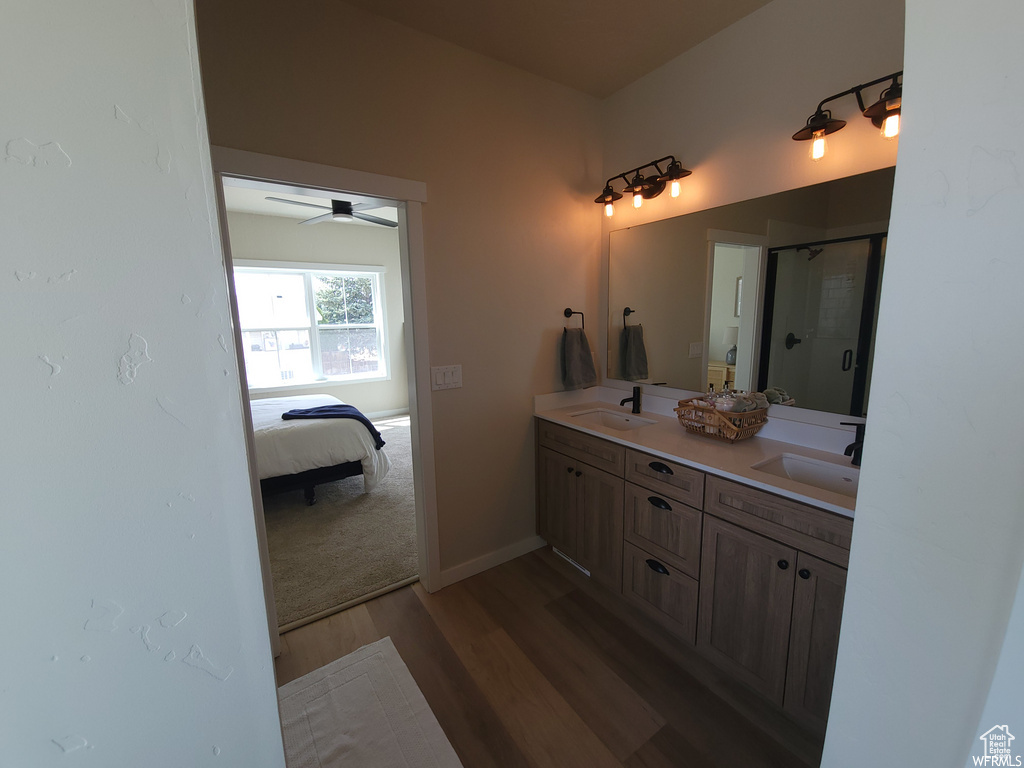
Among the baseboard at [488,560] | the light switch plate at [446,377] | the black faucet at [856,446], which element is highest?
the light switch plate at [446,377]

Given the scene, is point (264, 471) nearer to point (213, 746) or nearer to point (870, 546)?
point (213, 746)

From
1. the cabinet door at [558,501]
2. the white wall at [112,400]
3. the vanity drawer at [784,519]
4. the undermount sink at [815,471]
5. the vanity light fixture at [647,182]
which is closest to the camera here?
the white wall at [112,400]

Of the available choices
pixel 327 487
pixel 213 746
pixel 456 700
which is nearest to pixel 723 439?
pixel 456 700

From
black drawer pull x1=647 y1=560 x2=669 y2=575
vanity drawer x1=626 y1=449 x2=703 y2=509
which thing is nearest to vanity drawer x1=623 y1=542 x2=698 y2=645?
black drawer pull x1=647 y1=560 x2=669 y2=575

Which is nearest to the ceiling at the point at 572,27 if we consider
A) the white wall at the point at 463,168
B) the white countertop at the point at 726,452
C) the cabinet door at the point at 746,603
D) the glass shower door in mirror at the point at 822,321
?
the white wall at the point at 463,168

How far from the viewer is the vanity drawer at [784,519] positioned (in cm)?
128

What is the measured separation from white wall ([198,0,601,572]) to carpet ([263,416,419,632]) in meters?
0.49

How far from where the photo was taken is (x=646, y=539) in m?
1.90

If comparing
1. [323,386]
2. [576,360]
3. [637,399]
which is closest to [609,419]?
→ [637,399]

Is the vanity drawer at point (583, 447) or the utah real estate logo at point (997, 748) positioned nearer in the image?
the utah real estate logo at point (997, 748)

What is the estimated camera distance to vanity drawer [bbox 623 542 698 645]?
1743 mm

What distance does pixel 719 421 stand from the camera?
1.87 metres

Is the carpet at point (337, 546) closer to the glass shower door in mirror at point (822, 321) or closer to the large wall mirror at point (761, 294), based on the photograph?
the large wall mirror at point (761, 294)

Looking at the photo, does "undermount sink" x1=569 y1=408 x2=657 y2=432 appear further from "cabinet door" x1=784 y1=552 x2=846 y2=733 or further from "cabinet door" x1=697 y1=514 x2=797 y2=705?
"cabinet door" x1=784 y1=552 x2=846 y2=733
